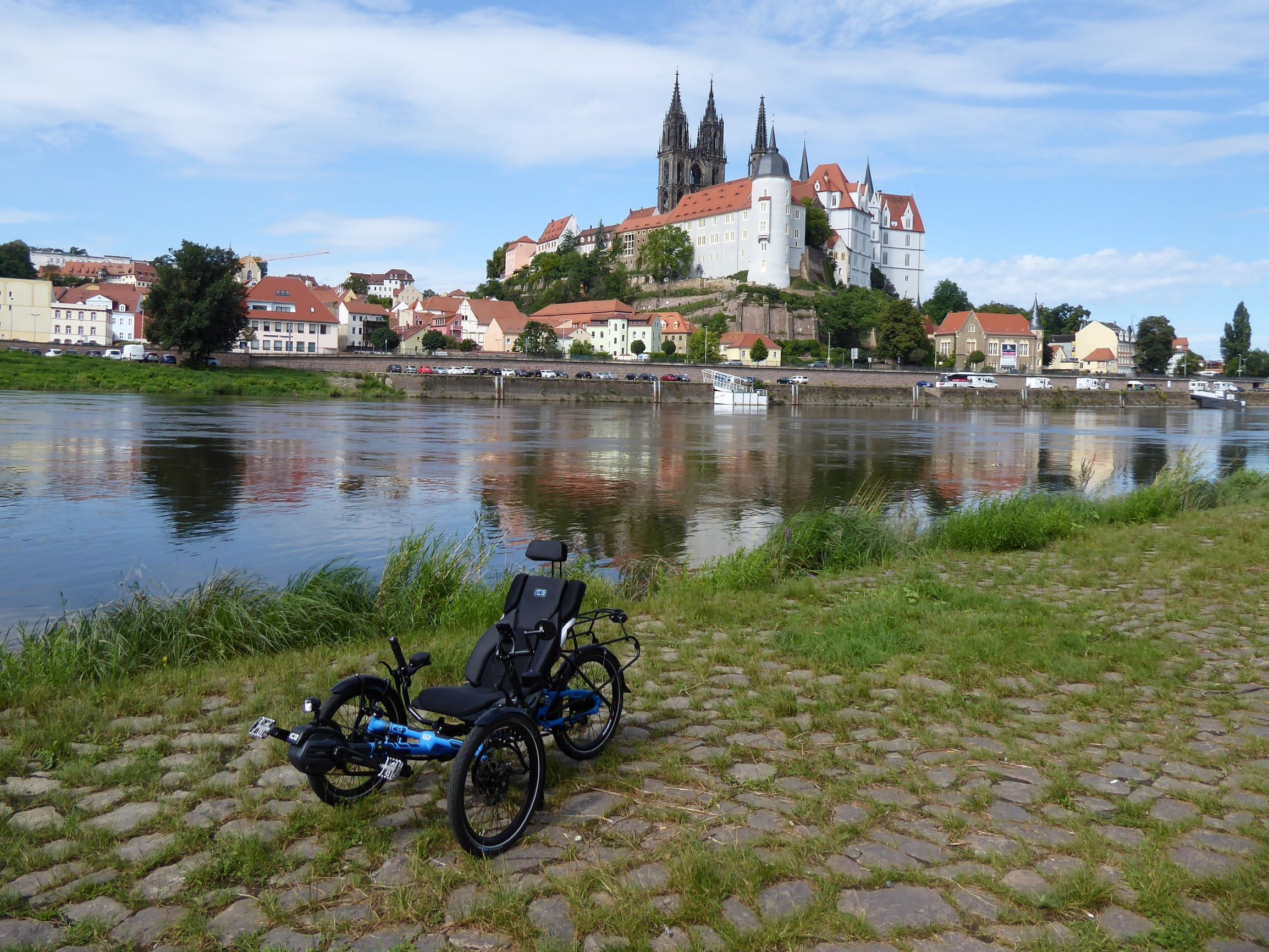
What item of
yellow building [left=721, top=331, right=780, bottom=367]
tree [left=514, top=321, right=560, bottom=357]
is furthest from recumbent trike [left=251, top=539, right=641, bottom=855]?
tree [left=514, top=321, right=560, bottom=357]

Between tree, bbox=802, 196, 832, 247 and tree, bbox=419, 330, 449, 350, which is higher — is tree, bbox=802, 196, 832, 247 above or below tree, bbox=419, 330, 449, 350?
above

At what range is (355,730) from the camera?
436 centimetres

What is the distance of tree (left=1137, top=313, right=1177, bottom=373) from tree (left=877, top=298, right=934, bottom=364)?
128ft

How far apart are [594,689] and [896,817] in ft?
5.75

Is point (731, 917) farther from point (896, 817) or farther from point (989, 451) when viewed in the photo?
point (989, 451)

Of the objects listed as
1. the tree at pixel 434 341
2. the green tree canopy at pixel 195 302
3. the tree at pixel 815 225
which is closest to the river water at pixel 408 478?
the green tree canopy at pixel 195 302

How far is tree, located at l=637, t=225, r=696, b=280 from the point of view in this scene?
144 meters

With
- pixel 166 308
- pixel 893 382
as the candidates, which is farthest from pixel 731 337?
pixel 166 308

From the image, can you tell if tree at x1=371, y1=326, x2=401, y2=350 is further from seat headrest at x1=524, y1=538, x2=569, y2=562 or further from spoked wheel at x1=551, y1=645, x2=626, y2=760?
spoked wheel at x1=551, y1=645, x2=626, y2=760

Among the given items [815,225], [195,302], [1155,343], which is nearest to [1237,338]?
[1155,343]

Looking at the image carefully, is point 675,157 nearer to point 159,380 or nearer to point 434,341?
point 434,341

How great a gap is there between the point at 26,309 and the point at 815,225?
104m

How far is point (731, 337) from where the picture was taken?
12369 centimetres

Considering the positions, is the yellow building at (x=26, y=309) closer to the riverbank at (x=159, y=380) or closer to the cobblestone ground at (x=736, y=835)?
the riverbank at (x=159, y=380)
